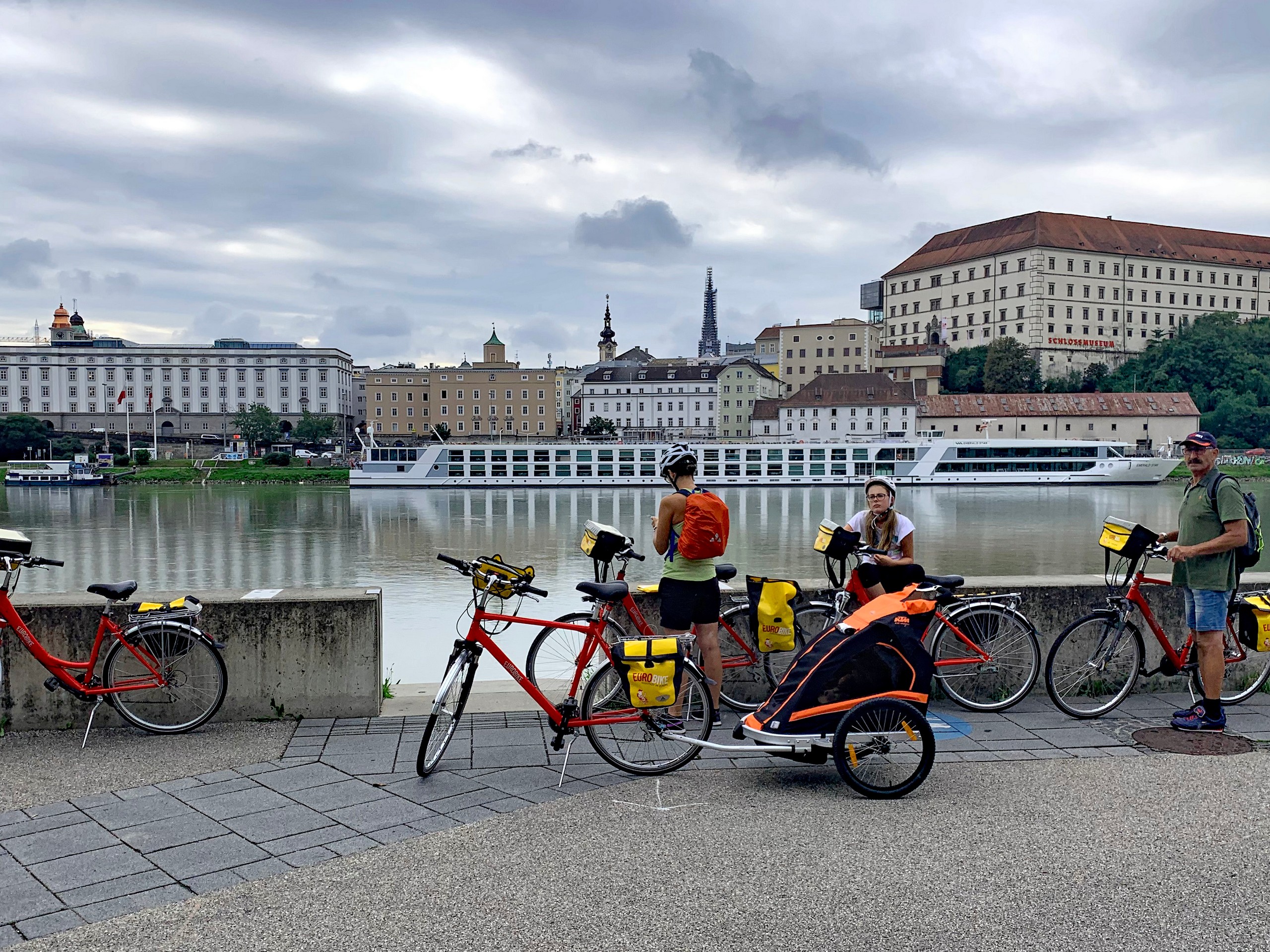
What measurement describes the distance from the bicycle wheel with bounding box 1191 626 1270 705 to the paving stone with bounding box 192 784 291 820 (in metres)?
4.78

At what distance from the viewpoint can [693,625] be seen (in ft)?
17.7

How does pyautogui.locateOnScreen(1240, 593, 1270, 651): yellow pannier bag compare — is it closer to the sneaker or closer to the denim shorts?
the denim shorts

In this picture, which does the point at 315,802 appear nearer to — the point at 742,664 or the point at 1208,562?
the point at 742,664

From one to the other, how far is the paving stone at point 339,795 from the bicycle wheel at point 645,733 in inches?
38.7

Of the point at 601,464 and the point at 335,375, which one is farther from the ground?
the point at 335,375

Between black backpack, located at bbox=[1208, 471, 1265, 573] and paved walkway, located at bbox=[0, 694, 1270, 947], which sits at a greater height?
black backpack, located at bbox=[1208, 471, 1265, 573]

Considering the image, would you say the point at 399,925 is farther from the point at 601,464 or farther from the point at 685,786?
the point at 601,464

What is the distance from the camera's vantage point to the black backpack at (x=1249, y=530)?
17.6ft

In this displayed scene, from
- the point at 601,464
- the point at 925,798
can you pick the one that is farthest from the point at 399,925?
the point at 601,464

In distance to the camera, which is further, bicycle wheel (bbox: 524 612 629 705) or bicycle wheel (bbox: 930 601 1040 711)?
bicycle wheel (bbox: 930 601 1040 711)

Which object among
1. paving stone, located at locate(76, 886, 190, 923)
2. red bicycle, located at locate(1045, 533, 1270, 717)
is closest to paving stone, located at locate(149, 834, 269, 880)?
paving stone, located at locate(76, 886, 190, 923)

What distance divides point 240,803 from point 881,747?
2704 millimetres

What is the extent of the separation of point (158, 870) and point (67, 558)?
27995mm

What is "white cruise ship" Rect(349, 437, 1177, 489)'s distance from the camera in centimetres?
6762
